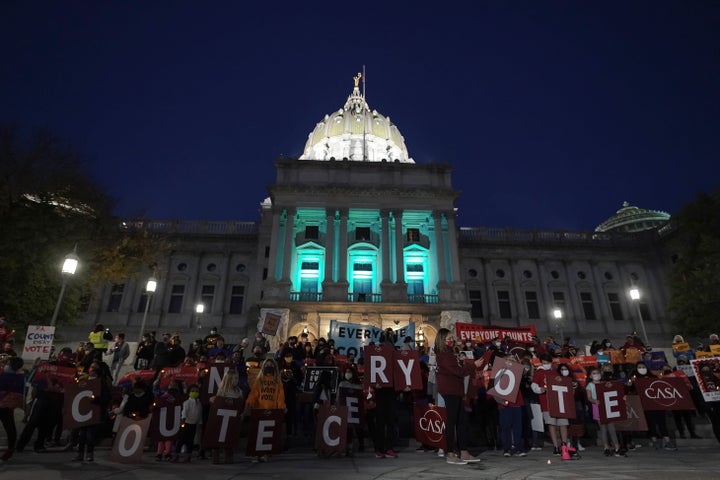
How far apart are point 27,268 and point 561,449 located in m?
24.6

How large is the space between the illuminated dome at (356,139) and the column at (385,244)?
18.6m

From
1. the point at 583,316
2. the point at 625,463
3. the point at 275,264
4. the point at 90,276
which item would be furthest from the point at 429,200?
the point at 625,463

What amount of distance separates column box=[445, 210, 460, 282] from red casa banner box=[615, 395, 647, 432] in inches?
975

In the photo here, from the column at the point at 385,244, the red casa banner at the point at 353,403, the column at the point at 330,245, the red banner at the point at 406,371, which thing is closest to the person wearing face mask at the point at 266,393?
the red casa banner at the point at 353,403

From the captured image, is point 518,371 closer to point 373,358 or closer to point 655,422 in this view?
point 373,358

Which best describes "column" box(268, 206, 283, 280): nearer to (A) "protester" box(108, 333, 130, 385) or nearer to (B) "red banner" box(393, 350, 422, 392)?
(A) "protester" box(108, 333, 130, 385)

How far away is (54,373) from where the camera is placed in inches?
381

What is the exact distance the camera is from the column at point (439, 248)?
3553 centimetres

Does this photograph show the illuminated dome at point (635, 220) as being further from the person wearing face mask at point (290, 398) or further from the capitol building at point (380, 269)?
the person wearing face mask at point (290, 398)

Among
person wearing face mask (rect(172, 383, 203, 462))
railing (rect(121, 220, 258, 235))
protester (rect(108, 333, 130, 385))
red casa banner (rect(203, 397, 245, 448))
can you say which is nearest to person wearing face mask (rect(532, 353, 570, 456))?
red casa banner (rect(203, 397, 245, 448))

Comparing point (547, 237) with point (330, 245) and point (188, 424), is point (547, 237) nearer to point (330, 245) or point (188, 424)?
point (330, 245)

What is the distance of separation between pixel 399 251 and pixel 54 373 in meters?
28.7

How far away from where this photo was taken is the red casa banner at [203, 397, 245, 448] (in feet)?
27.2

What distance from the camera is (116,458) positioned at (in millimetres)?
8008
